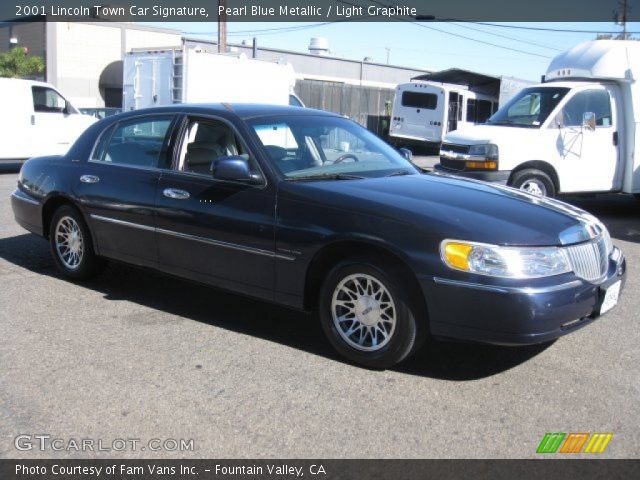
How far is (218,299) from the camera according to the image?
572cm

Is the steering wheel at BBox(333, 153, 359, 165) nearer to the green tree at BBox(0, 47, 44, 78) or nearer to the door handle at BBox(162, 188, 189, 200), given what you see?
the door handle at BBox(162, 188, 189, 200)

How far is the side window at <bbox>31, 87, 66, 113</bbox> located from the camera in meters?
14.8

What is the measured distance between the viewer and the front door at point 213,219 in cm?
461

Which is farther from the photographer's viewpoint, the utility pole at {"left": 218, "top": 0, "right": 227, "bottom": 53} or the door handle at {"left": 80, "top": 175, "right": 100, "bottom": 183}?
the utility pole at {"left": 218, "top": 0, "right": 227, "bottom": 53}

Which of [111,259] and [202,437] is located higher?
[111,259]

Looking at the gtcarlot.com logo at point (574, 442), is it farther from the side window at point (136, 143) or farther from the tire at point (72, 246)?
the tire at point (72, 246)

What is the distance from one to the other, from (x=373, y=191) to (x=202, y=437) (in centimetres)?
188

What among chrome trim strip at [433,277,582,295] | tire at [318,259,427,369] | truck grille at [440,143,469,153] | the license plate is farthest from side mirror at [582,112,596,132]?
tire at [318,259,427,369]

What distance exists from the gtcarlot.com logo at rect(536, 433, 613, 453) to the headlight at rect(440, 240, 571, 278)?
87cm

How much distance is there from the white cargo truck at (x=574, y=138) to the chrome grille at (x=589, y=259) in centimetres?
574
